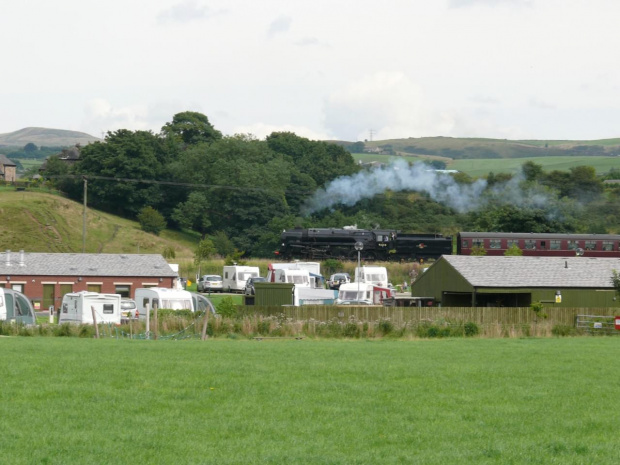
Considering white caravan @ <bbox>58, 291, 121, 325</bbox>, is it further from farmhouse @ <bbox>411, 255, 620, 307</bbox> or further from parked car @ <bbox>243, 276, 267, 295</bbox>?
parked car @ <bbox>243, 276, 267, 295</bbox>

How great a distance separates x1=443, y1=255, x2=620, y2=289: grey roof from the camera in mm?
46969

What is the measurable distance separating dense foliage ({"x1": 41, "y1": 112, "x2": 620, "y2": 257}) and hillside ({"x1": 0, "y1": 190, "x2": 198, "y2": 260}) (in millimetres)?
Result: 4514

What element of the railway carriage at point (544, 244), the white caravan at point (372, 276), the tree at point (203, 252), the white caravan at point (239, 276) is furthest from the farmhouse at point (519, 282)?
the tree at point (203, 252)

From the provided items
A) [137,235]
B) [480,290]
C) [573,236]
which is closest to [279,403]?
[480,290]

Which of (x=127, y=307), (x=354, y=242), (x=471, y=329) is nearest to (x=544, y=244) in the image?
(x=354, y=242)

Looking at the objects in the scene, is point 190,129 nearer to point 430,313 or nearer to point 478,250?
point 478,250

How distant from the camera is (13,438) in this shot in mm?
12461

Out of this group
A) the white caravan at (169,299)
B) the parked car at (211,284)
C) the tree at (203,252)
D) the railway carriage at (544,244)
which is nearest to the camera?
the white caravan at (169,299)

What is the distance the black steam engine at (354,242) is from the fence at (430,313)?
4047cm

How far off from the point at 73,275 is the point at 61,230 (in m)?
43.7

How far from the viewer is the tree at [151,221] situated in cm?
10894

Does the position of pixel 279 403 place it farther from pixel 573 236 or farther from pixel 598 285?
pixel 573 236

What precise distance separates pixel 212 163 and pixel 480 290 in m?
77.3

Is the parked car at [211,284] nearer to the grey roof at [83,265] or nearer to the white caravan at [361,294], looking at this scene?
the grey roof at [83,265]
